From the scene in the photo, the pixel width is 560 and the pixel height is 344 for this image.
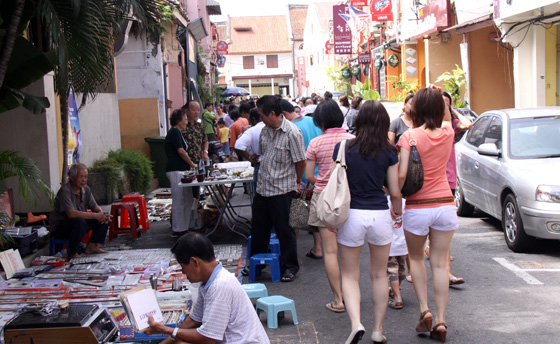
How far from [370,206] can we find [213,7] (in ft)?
136

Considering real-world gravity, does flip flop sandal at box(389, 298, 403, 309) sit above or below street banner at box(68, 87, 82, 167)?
below

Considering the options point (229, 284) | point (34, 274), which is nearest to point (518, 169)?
point (229, 284)

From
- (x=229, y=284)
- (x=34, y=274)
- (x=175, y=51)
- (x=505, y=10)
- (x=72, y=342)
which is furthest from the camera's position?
(x=175, y=51)

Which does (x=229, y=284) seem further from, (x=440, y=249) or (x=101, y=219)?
(x=101, y=219)

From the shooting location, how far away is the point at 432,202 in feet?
16.4

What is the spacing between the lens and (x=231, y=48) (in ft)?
240

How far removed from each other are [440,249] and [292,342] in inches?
56.0

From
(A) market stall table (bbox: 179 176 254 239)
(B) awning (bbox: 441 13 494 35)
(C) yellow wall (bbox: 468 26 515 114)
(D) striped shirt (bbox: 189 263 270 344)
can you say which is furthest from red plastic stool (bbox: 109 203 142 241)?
(C) yellow wall (bbox: 468 26 515 114)

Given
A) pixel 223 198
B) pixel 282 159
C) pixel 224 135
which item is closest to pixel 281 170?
pixel 282 159

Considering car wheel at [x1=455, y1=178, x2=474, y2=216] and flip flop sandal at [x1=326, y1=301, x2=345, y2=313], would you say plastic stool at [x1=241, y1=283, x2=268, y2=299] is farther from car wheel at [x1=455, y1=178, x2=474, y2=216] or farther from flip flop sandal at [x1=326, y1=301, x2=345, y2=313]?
car wheel at [x1=455, y1=178, x2=474, y2=216]

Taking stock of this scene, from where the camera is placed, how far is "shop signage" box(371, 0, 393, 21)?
87.6ft

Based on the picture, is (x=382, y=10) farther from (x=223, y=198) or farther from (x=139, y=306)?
(x=139, y=306)

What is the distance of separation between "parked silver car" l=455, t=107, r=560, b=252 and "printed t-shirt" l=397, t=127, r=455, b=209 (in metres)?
2.78

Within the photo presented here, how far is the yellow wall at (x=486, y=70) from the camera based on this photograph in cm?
2181
